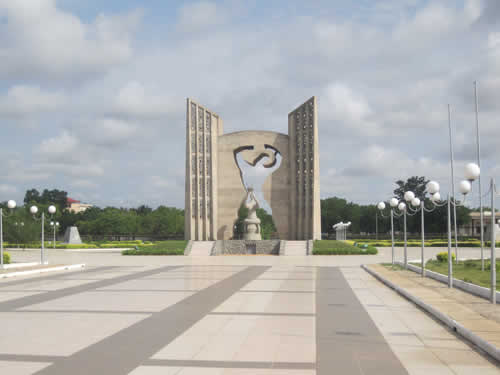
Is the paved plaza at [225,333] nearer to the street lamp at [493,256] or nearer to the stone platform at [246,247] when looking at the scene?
the street lamp at [493,256]

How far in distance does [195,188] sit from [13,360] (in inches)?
1193

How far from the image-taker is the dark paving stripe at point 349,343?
18.9 ft

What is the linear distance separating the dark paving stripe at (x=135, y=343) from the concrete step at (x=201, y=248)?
2124cm

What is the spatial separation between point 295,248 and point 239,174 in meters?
7.61

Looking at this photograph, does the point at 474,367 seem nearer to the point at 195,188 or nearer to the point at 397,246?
the point at 195,188

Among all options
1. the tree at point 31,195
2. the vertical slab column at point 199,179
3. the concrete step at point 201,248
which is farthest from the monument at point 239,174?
the tree at point 31,195

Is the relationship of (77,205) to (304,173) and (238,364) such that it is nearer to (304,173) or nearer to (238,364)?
(304,173)

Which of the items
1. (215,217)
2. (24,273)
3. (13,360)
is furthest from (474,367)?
(215,217)

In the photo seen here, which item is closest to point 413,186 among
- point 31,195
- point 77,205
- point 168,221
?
point 168,221

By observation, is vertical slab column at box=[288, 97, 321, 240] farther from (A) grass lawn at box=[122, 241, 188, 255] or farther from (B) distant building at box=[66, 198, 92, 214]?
(B) distant building at box=[66, 198, 92, 214]

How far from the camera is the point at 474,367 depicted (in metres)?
5.75

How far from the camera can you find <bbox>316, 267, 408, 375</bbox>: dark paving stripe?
577 centimetres

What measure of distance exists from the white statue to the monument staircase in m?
2.49

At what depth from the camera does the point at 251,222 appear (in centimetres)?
3394
